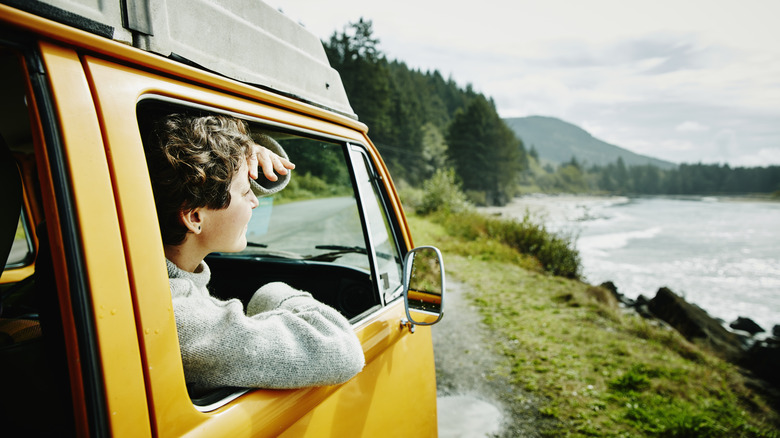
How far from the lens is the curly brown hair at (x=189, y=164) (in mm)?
1060

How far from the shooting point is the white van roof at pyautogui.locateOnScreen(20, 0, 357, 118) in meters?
0.88

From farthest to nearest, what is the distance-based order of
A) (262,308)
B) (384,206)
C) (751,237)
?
(751,237), (384,206), (262,308)

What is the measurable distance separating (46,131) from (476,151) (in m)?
67.8

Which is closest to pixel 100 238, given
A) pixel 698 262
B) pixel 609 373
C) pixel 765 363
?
pixel 609 373

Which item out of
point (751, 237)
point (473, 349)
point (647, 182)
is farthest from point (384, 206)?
point (647, 182)

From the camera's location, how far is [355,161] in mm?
1832

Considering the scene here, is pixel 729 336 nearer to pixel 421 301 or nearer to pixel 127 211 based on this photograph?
pixel 421 301

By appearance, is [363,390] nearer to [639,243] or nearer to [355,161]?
[355,161]

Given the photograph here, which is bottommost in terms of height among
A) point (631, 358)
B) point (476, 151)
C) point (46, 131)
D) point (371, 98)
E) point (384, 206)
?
point (631, 358)

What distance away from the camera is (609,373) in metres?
5.14

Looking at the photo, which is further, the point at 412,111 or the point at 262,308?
the point at 412,111

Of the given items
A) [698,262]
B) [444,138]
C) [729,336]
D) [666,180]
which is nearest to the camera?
[729,336]

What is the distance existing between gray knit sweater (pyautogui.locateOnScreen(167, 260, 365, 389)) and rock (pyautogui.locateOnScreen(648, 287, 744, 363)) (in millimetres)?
9411

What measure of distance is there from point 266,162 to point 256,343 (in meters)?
0.65
